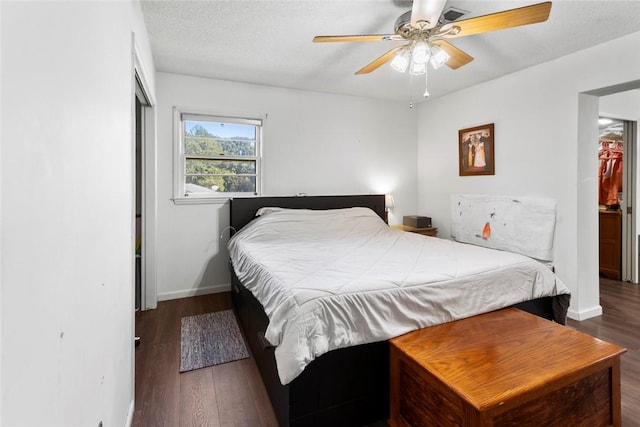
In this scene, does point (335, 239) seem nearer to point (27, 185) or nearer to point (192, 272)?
point (192, 272)

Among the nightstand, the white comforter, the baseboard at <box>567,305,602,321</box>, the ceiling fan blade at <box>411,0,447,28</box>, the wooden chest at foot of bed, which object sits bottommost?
the baseboard at <box>567,305,602,321</box>

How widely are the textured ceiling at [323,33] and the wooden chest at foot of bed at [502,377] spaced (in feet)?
6.71

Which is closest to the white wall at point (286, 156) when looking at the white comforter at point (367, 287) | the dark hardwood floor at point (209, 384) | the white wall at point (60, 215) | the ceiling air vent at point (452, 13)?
the dark hardwood floor at point (209, 384)

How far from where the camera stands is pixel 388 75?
3492mm

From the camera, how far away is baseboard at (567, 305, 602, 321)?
296 cm

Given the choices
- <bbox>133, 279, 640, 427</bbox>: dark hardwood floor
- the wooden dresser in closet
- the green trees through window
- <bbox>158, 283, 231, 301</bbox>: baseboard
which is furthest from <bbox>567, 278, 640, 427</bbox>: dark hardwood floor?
the green trees through window

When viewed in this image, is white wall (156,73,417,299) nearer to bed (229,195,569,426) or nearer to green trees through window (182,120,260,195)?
green trees through window (182,120,260,195)

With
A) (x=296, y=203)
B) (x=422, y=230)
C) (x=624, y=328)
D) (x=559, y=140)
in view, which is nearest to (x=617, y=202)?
(x=559, y=140)

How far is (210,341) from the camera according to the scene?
8.41 feet

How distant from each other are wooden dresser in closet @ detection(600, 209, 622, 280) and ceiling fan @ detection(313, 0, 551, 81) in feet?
11.5

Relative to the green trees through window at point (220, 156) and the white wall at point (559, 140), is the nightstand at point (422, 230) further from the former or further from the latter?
the green trees through window at point (220, 156)

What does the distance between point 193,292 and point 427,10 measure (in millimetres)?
3378

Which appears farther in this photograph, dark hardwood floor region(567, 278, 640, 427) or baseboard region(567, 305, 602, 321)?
baseboard region(567, 305, 602, 321)

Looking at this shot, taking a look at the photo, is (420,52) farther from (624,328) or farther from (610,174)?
(610,174)
